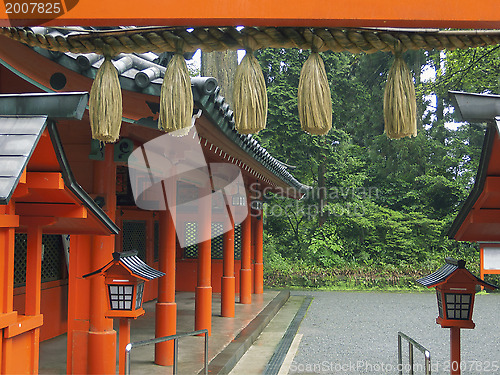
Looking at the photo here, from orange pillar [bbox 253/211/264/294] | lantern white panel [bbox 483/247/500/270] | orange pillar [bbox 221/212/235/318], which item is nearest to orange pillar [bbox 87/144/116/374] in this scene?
lantern white panel [bbox 483/247/500/270]

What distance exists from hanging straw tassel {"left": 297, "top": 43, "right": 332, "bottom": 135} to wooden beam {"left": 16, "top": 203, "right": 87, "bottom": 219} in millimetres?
1893

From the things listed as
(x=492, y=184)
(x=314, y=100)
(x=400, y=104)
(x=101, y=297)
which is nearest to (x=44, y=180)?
(x=314, y=100)

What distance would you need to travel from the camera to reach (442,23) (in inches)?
86.4

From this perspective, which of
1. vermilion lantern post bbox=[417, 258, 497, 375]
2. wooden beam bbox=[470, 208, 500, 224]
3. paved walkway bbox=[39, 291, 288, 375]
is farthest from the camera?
paved walkway bbox=[39, 291, 288, 375]

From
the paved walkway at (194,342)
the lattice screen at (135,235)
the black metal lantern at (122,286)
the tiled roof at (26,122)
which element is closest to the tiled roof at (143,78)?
the tiled roof at (26,122)

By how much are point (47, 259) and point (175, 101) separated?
6275 mm

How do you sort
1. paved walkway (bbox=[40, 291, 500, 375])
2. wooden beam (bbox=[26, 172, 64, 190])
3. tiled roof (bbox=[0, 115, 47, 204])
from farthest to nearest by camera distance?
paved walkway (bbox=[40, 291, 500, 375])
wooden beam (bbox=[26, 172, 64, 190])
tiled roof (bbox=[0, 115, 47, 204])

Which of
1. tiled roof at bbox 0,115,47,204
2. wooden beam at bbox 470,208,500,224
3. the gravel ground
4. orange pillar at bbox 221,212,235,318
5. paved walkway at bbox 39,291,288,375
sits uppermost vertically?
tiled roof at bbox 0,115,47,204

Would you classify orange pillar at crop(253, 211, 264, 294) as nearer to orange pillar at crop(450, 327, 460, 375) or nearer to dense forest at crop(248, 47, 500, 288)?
dense forest at crop(248, 47, 500, 288)

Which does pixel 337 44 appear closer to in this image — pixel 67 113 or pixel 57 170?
pixel 67 113

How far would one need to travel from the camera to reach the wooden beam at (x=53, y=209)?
134 inches

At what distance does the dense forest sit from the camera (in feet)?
64.4

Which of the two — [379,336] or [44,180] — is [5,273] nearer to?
[44,180]

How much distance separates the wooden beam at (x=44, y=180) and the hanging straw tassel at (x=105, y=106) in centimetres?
91
